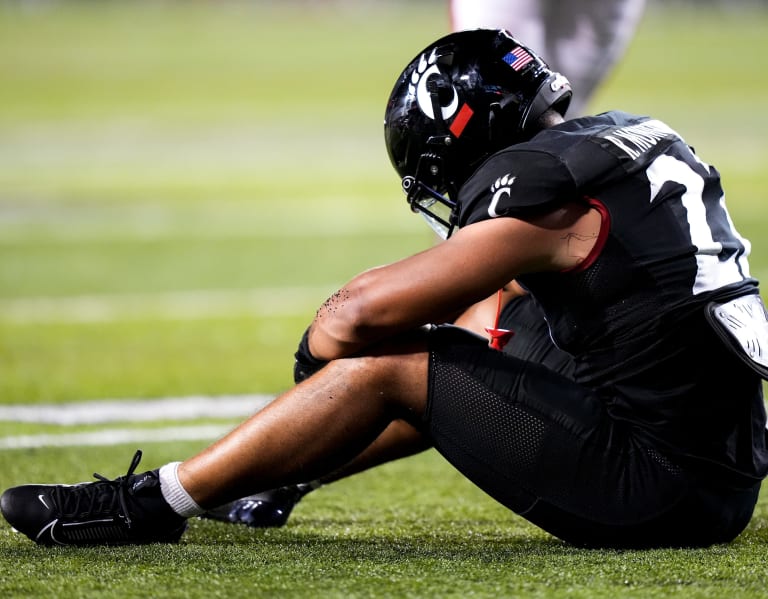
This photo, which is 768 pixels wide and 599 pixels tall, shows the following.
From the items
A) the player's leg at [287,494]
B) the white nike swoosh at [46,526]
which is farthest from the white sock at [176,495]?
the player's leg at [287,494]

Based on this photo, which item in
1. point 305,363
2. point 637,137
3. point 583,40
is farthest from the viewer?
point 583,40

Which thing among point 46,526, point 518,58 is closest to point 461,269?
point 518,58

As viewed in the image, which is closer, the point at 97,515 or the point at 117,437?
the point at 97,515

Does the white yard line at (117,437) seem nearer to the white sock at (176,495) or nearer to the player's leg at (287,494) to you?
the player's leg at (287,494)

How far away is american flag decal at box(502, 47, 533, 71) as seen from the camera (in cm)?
304

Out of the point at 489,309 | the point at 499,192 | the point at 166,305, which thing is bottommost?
the point at 166,305

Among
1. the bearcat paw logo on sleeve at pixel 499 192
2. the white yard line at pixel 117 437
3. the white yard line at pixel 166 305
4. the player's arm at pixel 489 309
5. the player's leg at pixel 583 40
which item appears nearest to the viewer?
the bearcat paw logo on sleeve at pixel 499 192

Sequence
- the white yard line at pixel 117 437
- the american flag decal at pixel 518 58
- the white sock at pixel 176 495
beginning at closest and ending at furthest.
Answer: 1. the white sock at pixel 176 495
2. the american flag decal at pixel 518 58
3. the white yard line at pixel 117 437

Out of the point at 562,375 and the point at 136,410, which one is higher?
the point at 562,375

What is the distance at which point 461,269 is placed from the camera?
106 inches

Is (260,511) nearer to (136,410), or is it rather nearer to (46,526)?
(46,526)

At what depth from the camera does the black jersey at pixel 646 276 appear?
2730mm

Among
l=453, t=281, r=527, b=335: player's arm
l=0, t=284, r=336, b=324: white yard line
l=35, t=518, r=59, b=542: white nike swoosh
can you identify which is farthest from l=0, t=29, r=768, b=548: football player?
l=0, t=284, r=336, b=324: white yard line

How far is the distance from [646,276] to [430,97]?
0.66 m
